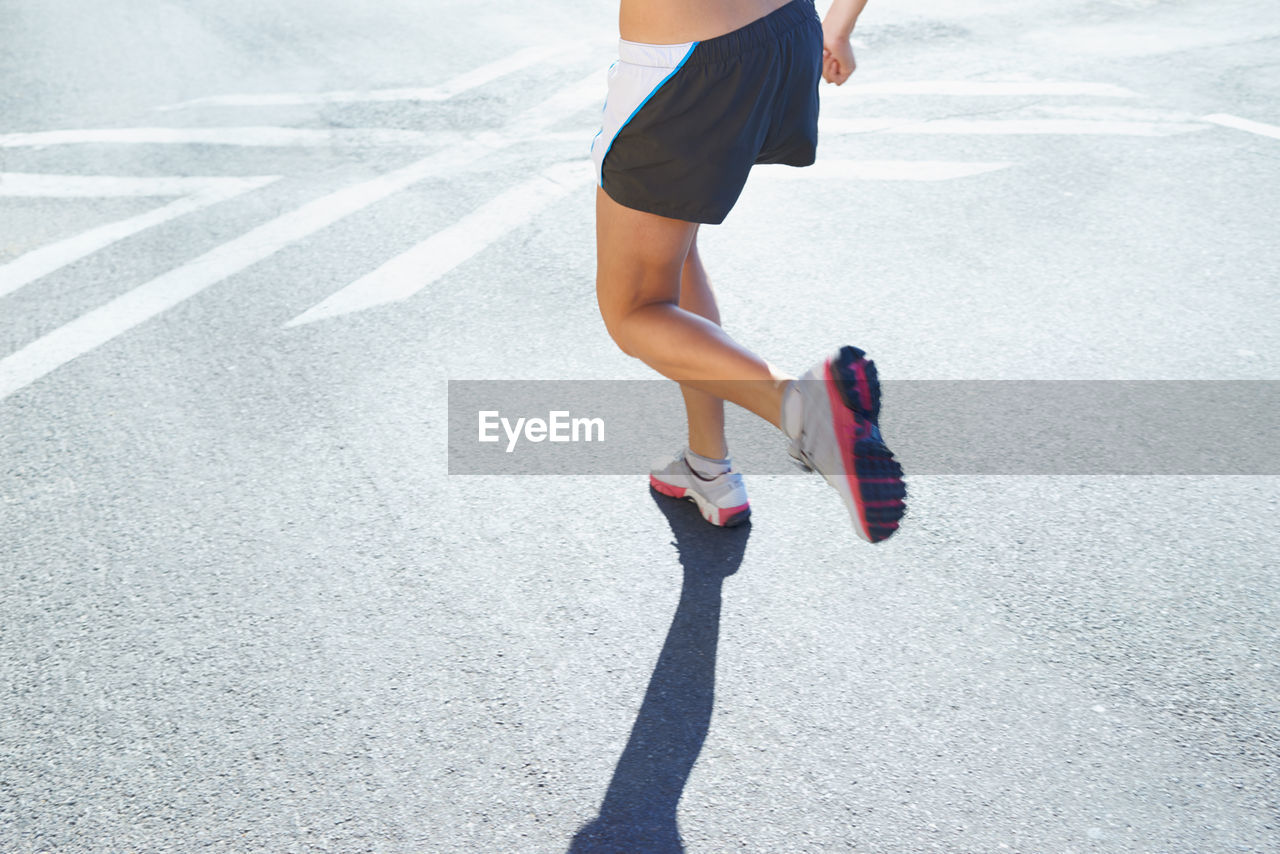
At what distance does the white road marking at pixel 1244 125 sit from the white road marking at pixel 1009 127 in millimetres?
144

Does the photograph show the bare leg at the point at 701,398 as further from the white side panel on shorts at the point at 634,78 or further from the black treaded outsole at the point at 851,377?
the black treaded outsole at the point at 851,377

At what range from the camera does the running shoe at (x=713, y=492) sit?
9.86ft

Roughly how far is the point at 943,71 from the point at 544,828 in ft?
20.2

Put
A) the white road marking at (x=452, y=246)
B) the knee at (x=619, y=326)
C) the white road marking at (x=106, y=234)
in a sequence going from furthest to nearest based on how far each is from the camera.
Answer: the white road marking at (x=106, y=234) < the white road marking at (x=452, y=246) < the knee at (x=619, y=326)

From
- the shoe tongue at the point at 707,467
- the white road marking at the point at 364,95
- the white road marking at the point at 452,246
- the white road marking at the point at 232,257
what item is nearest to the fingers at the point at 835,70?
the shoe tongue at the point at 707,467

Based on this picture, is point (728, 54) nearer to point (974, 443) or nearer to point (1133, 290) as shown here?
A: point (974, 443)

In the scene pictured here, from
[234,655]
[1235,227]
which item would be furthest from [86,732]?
[1235,227]

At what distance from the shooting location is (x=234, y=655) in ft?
8.52

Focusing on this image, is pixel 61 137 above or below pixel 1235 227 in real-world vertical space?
below

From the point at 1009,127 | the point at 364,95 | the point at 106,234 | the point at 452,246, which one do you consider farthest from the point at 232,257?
the point at 1009,127

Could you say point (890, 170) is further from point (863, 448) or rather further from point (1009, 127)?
point (863, 448)

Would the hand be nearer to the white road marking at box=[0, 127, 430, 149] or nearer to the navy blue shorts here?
the navy blue shorts

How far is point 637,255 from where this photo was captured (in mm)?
2545

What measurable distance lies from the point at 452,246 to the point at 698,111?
2706mm
